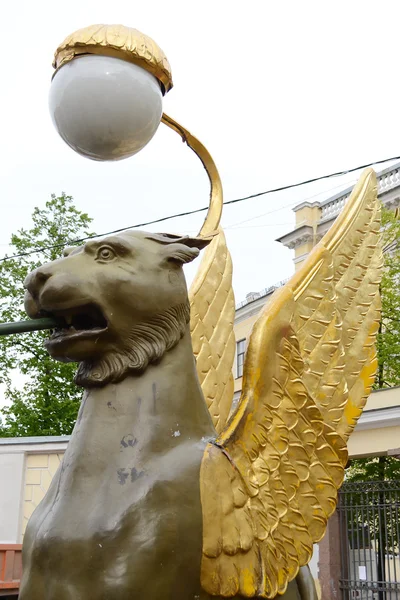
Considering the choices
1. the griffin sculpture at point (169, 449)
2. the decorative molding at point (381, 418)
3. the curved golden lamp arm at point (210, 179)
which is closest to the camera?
the griffin sculpture at point (169, 449)

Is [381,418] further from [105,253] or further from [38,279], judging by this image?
[38,279]

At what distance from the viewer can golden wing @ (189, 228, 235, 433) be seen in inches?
121

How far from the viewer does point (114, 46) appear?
7.00 ft

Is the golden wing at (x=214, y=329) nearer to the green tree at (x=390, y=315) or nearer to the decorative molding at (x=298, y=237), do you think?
the green tree at (x=390, y=315)

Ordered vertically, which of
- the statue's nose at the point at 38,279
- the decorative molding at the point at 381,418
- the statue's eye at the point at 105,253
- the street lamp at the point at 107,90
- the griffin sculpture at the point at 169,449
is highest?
the decorative molding at the point at 381,418

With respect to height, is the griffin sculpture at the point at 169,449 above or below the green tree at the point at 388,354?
below

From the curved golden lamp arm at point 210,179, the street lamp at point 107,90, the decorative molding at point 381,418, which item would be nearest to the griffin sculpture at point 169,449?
the street lamp at point 107,90

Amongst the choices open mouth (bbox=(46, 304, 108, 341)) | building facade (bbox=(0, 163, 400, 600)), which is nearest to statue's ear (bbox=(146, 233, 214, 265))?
open mouth (bbox=(46, 304, 108, 341))

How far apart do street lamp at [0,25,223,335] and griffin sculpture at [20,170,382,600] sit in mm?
217

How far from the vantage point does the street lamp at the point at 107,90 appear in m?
2.09

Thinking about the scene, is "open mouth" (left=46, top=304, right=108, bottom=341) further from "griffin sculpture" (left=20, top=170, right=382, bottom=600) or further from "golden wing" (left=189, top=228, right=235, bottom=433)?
"golden wing" (left=189, top=228, right=235, bottom=433)

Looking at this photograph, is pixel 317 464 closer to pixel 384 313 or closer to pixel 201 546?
pixel 201 546

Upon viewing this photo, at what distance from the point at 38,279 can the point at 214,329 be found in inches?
49.6

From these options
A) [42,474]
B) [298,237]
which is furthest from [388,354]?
[298,237]
